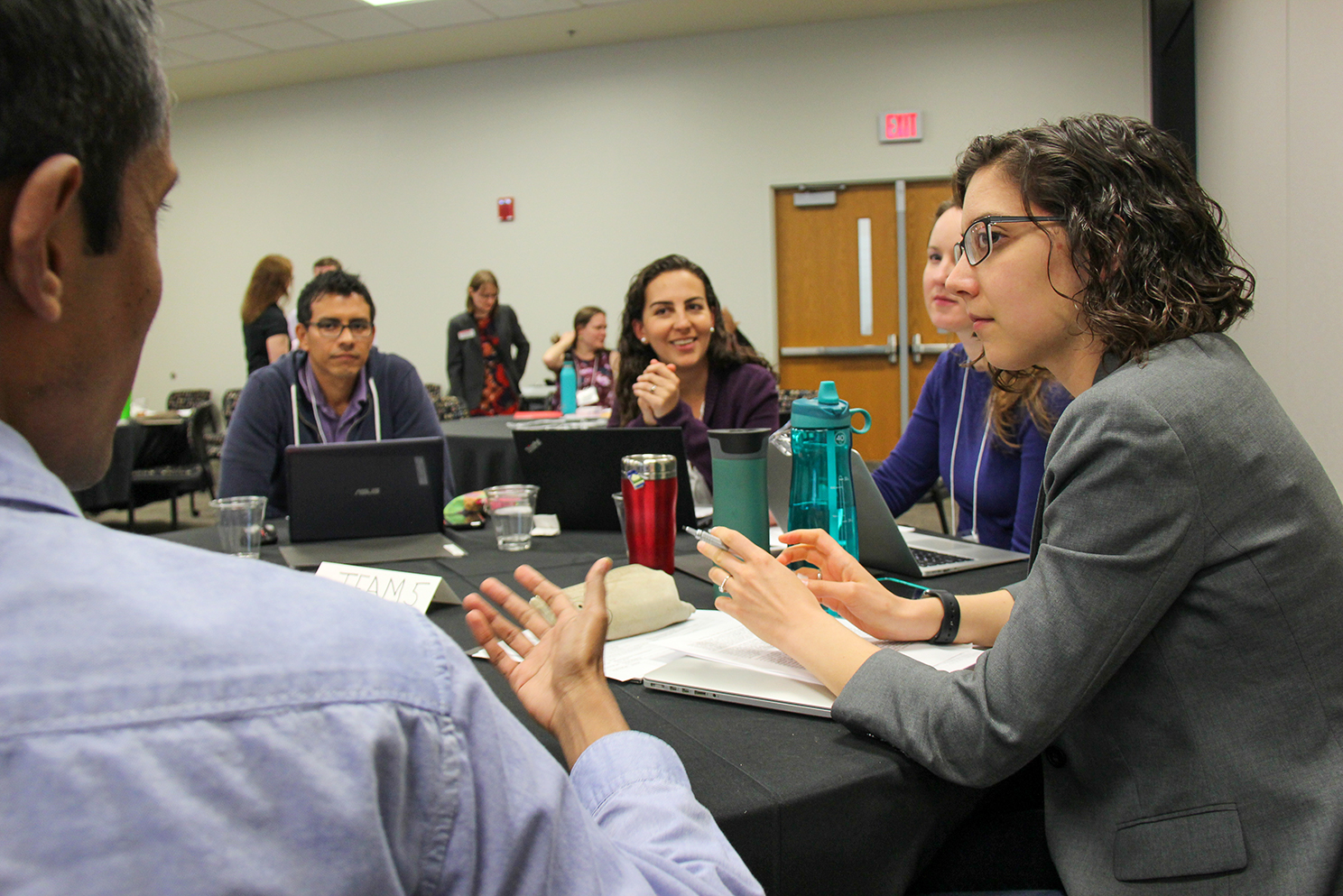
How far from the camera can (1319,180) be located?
10.2ft

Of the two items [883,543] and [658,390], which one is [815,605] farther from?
[658,390]

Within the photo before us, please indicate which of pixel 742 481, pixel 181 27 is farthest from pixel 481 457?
pixel 181 27

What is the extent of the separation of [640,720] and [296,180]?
316 inches

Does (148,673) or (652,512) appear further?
(652,512)

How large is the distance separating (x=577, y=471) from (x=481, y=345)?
5.04 meters

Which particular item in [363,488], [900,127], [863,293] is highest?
[900,127]

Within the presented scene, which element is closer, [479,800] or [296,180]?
[479,800]

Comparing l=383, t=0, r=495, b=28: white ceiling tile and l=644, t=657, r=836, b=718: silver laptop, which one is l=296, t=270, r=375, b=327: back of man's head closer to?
l=644, t=657, r=836, b=718: silver laptop

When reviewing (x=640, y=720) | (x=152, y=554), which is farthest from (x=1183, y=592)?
(x=152, y=554)

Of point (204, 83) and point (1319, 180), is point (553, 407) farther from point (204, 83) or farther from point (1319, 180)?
point (204, 83)

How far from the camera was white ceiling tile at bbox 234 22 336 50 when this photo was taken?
6137 millimetres

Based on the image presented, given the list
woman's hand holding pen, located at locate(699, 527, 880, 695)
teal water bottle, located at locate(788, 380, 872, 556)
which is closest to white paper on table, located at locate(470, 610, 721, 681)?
woman's hand holding pen, located at locate(699, 527, 880, 695)

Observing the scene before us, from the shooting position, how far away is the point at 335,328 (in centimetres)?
263

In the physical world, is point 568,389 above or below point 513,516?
above
